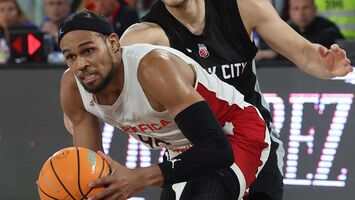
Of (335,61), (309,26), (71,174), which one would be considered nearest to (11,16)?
(309,26)

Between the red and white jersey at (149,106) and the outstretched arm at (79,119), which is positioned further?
the outstretched arm at (79,119)

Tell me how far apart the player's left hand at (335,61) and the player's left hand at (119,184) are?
1469 mm

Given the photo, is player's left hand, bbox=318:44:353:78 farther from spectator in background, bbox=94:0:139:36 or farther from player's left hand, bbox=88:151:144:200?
spectator in background, bbox=94:0:139:36

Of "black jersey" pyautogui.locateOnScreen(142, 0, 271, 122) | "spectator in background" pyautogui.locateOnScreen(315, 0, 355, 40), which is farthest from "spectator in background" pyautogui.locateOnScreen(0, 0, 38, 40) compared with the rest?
"black jersey" pyautogui.locateOnScreen(142, 0, 271, 122)

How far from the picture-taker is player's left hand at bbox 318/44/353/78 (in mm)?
4676

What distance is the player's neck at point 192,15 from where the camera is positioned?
478 cm

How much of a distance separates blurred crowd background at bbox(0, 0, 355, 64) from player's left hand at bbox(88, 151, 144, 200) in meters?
2.93

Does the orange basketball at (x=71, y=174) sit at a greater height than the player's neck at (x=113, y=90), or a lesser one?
lesser

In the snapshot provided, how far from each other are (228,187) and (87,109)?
77 centimetres

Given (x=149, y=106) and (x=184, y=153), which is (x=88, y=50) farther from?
(x=184, y=153)

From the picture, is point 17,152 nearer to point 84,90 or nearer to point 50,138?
point 50,138

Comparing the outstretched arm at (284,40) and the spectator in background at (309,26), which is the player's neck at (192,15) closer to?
the outstretched arm at (284,40)

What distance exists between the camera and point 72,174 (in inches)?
149

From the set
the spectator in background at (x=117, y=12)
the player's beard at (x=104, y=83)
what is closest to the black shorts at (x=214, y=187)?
the player's beard at (x=104, y=83)
